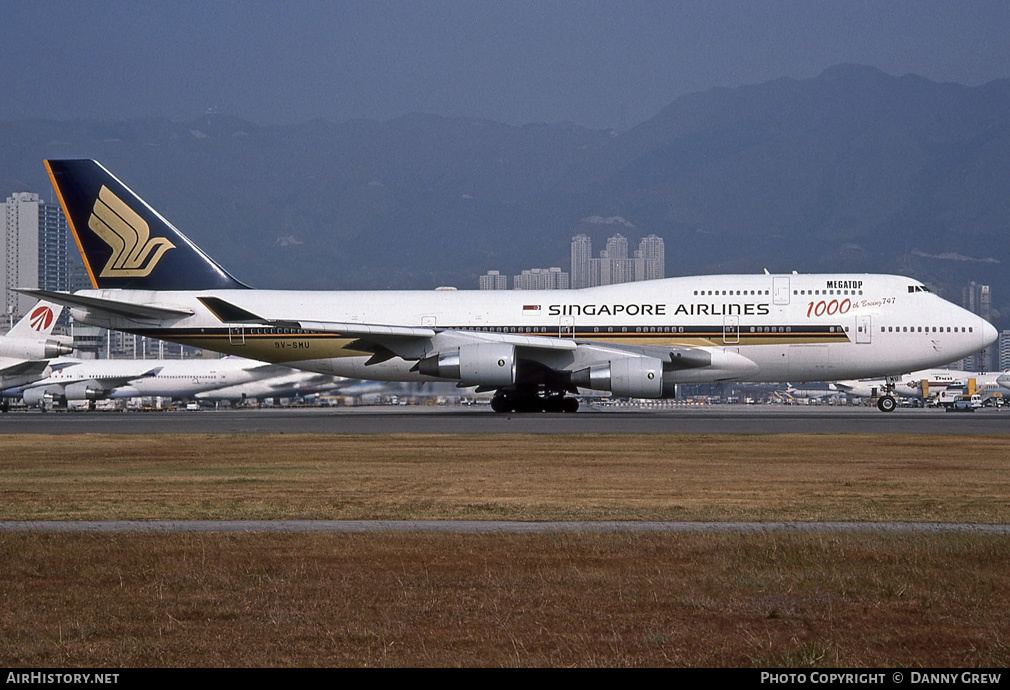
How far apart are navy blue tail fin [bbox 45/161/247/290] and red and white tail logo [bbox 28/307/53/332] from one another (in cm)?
3232

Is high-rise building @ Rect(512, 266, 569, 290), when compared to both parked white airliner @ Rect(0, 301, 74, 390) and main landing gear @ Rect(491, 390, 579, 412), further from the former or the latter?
main landing gear @ Rect(491, 390, 579, 412)

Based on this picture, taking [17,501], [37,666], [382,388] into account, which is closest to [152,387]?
[382,388]

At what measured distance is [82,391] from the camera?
9031 centimetres

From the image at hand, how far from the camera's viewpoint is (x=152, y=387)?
97000 mm

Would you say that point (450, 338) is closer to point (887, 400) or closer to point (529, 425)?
point (529, 425)

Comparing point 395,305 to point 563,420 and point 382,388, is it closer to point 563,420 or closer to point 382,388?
point 563,420

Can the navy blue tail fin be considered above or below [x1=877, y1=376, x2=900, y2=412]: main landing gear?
above

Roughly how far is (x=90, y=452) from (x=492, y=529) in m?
16.1

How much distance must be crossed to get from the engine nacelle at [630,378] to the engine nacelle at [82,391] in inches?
2445

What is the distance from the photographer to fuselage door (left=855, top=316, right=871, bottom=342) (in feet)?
134

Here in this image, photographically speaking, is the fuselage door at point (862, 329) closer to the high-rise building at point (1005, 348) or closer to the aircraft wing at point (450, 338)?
the aircraft wing at point (450, 338)

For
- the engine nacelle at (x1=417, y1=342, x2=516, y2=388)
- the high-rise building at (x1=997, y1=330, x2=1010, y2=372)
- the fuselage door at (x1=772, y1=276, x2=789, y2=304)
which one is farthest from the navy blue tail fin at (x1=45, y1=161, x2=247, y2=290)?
the high-rise building at (x1=997, y1=330, x2=1010, y2=372)

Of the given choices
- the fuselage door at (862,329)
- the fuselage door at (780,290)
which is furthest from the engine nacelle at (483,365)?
the fuselage door at (862,329)

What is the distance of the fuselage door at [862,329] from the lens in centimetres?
4078
